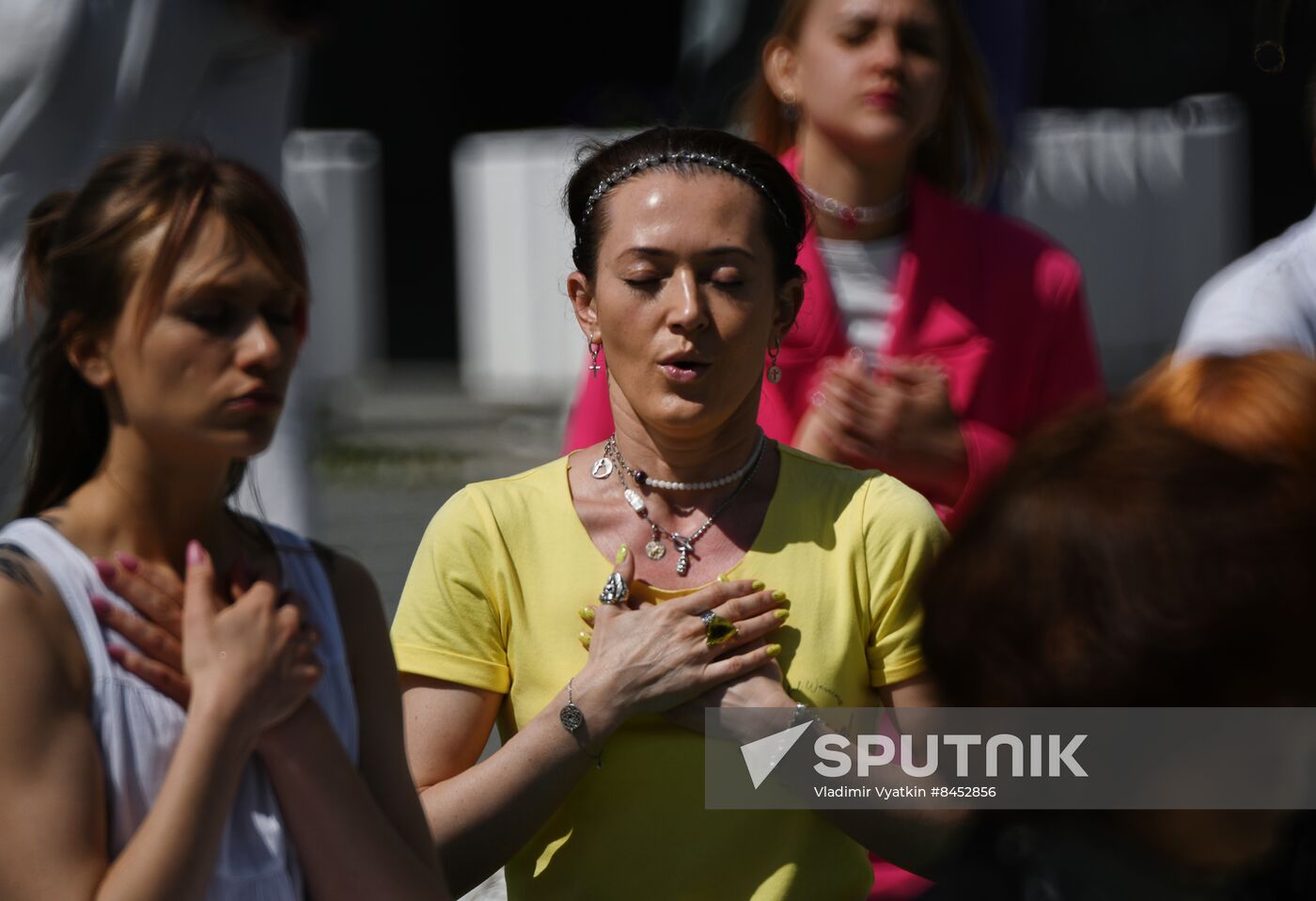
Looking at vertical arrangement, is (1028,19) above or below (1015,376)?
above

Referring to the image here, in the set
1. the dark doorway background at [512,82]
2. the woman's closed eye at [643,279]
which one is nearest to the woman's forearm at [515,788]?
→ the woman's closed eye at [643,279]

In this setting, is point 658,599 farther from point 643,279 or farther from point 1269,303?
point 1269,303

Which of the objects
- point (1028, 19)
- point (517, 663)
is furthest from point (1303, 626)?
point (1028, 19)

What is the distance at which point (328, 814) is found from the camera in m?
2.11

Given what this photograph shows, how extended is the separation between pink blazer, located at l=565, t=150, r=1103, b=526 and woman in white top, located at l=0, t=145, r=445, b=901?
4.06 ft

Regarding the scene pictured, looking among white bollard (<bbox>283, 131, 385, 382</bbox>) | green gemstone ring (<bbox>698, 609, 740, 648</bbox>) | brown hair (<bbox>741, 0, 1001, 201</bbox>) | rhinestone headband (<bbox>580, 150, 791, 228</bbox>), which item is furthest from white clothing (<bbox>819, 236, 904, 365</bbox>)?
white bollard (<bbox>283, 131, 385, 382</bbox>)

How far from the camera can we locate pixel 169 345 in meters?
2.08

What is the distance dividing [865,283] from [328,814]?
1778mm

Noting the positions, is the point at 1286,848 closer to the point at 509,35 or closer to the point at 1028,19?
the point at 1028,19

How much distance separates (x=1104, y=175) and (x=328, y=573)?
9559 millimetres

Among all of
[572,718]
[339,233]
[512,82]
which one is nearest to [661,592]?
[572,718]

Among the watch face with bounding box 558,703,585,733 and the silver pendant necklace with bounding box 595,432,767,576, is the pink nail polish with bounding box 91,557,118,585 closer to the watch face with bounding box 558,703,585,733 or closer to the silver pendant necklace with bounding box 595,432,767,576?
the watch face with bounding box 558,703,585,733

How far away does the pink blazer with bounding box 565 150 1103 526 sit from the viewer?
3432 mm

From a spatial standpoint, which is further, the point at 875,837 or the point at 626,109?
the point at 626,109
